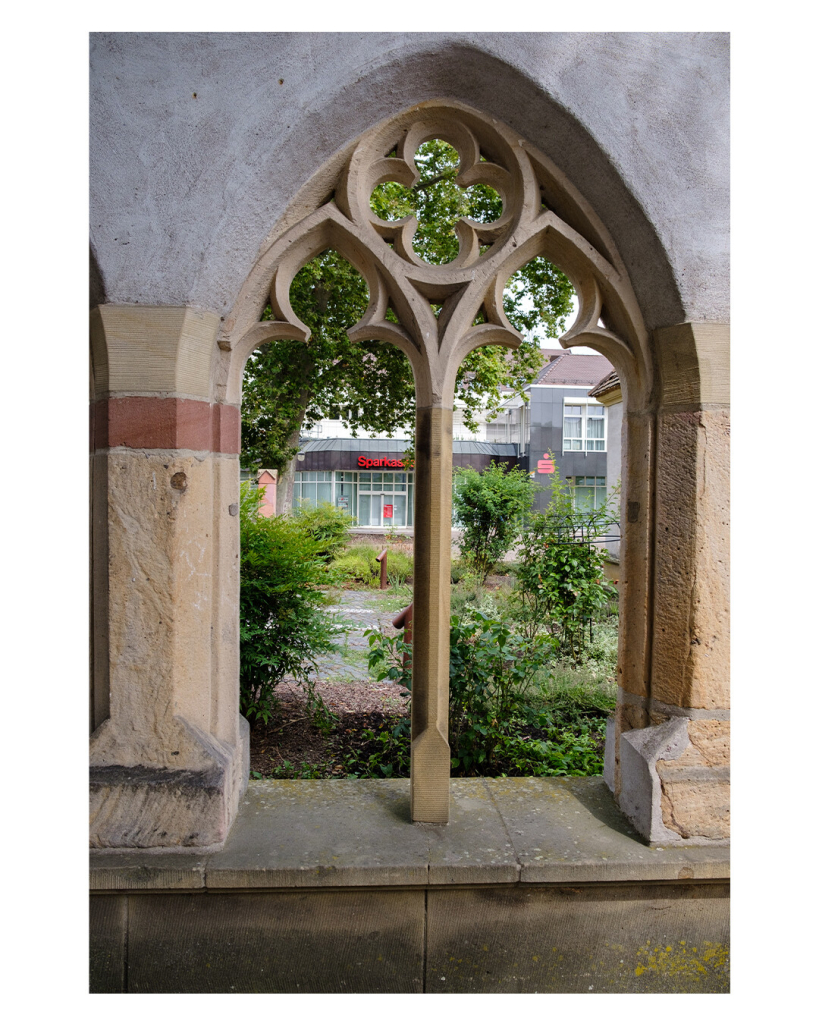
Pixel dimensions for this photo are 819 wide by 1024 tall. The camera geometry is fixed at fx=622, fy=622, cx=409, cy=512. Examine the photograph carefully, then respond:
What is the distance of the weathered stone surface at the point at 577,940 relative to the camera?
1937mm

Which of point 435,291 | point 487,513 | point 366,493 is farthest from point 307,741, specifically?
point 366,493

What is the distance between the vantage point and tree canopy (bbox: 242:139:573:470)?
218 inches

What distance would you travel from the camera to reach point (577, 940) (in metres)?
1.95

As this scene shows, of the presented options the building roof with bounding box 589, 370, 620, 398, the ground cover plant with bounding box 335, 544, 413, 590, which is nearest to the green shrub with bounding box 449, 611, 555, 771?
the building roof with bounding box 589, 370, 620, 398

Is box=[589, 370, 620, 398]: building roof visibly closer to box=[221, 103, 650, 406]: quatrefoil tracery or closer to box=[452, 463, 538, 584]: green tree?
box=[452, 463, 538, 584]: green tree

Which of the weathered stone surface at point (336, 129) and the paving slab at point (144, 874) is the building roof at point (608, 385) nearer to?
the weathered stone surface at point (336, 129)

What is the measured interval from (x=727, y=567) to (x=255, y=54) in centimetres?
217

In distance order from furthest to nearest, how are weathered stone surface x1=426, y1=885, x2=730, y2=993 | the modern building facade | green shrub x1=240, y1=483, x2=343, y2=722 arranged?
the modern building facade → green shrub x1=240, y1=483, x2=343, y2=722 → weathered stone surface x1=426, y1=885, x2=730, y2=993

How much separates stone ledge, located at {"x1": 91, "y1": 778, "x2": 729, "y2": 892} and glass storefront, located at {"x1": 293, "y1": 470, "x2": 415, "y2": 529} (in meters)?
16.5

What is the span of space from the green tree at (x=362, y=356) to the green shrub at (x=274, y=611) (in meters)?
2.71

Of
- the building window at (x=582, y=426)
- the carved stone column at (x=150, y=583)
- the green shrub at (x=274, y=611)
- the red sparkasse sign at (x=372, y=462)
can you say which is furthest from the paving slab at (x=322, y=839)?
the building window at (x=582, y=426)

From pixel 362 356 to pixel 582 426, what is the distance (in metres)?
13.4

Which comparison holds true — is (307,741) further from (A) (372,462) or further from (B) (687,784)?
(A) (372,462)

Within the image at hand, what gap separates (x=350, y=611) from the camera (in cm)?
742
